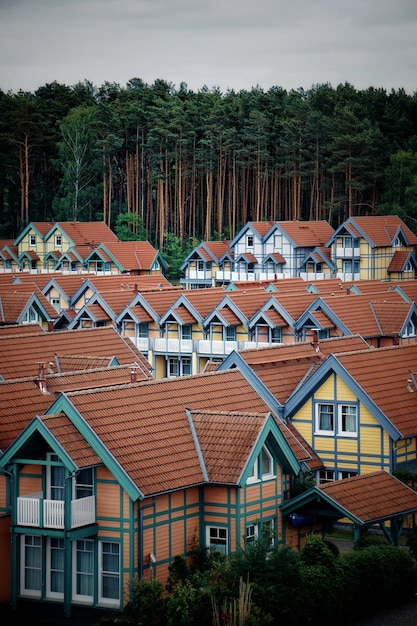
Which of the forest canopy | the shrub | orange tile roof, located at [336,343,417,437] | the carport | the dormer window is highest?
the forest canopy

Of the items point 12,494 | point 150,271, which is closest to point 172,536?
point 12,494

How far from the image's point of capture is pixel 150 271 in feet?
312

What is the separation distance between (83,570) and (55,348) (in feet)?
46.2

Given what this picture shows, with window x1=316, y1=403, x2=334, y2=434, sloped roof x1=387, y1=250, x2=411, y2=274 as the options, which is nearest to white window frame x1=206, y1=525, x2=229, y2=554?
window x1=316, y1=403, x2=334, y2=434

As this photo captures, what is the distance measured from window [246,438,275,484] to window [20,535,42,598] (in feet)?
15.2

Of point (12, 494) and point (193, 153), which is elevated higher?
point (193, 153)

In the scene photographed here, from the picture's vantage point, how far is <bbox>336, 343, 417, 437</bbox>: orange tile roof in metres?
33.9

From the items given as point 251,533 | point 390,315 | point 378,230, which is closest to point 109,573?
point 251,533

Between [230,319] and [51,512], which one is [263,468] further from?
[230,319]

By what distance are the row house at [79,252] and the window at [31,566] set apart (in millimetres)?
66626

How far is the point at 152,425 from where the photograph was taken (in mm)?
28141

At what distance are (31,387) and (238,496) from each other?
606 cm

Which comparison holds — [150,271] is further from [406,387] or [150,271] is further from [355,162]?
[406,387]

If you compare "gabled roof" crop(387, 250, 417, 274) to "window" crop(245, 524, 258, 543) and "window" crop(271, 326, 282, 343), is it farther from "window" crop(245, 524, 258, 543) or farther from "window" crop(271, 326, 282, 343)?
"window" crop(245, 524, 258, 543)
